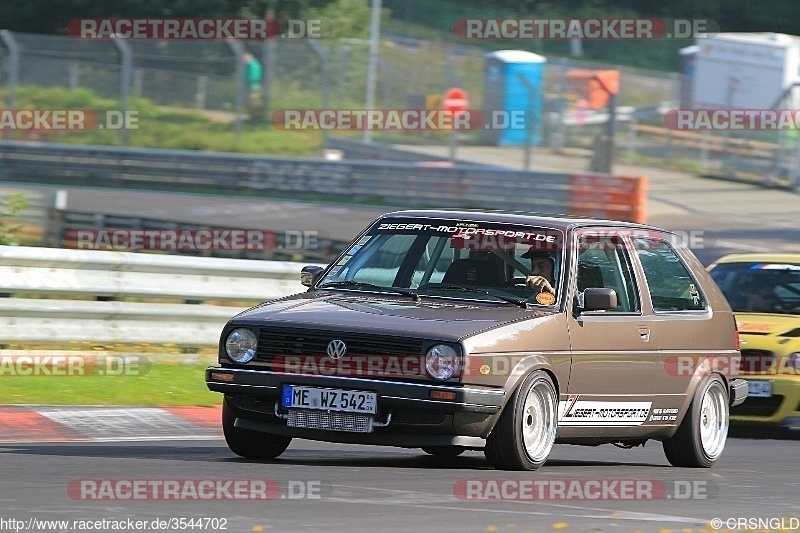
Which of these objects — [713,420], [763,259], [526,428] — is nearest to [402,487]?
[526,428]

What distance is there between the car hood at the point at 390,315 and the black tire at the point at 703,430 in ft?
5.36

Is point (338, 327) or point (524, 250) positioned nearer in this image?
point (338, 327)

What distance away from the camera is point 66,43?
3262 centimetres

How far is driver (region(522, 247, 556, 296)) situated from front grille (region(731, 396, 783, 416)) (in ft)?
13.0

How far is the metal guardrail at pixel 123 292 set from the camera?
41.0ft

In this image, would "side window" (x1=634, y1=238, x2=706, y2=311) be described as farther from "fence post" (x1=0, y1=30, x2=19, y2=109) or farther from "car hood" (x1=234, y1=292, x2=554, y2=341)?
"fence post" (x1=0, y1=30, x2=19, y2=109)

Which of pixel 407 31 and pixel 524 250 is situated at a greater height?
pixel 407 31

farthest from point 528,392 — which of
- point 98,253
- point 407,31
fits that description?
point 407,31

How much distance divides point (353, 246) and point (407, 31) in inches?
1538

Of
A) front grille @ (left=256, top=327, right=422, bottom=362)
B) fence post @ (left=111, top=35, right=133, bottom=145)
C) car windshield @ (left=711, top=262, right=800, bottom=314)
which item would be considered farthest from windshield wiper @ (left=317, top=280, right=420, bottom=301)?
fence post @ (left=111, top=35, right=133, bottom=145)

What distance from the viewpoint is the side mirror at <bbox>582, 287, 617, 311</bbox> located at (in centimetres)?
886

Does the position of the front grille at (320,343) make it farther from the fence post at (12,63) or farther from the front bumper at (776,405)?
the fence post at (12,63)

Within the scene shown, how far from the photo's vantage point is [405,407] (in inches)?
318

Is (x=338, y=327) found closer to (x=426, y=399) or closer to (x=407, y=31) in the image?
(x=426, y=399)
